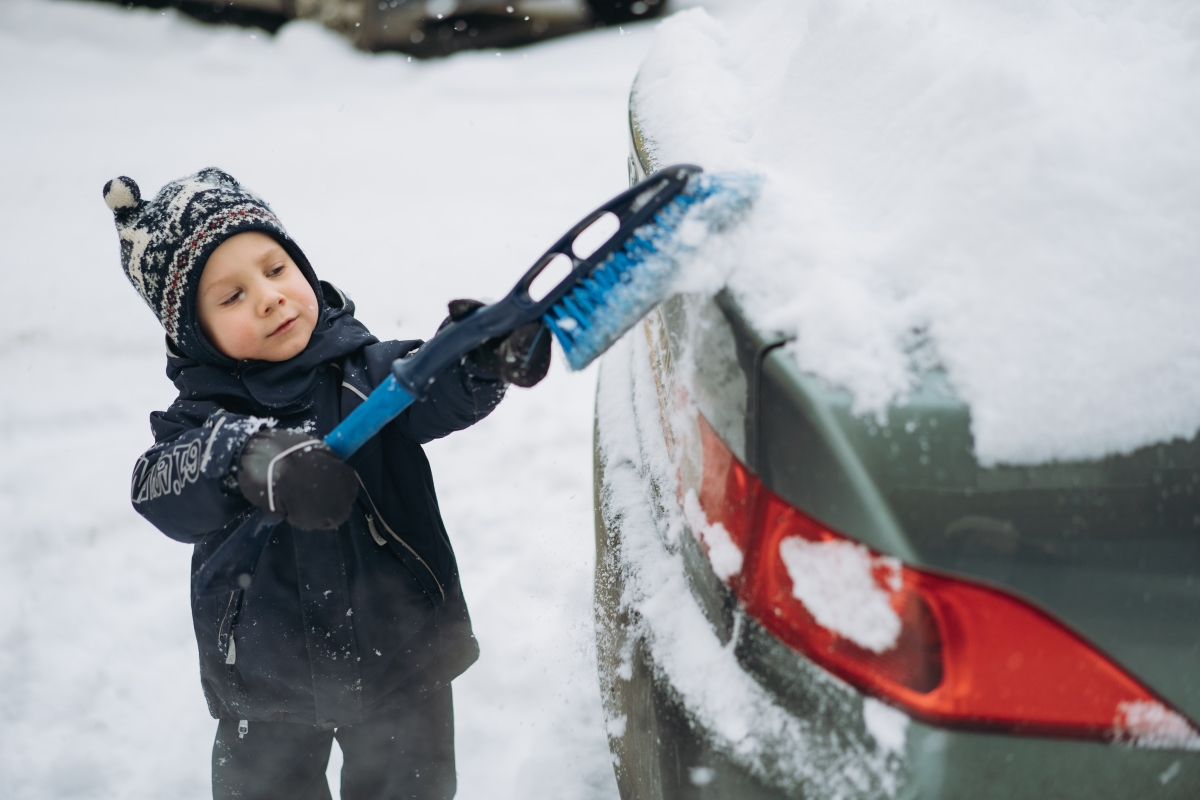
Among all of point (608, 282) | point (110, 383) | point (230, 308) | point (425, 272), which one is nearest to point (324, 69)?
point (425, 272)

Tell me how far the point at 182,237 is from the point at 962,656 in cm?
139

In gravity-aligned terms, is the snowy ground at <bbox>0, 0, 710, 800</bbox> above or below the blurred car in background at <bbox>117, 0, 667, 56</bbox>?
below

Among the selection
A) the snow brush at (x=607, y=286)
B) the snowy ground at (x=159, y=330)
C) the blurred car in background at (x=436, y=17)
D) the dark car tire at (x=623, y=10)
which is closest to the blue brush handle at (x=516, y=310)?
the snow brush at (x=607, y=286)

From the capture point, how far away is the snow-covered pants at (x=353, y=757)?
Result: 1.60 metres

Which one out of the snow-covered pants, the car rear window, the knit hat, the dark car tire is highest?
the dark car tire

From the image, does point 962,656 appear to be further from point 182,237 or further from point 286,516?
point 182,237

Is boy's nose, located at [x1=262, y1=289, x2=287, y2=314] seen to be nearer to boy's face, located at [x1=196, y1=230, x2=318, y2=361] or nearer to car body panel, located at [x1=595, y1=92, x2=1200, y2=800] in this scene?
A: boy's face, located at [x1=196, y1=230, x2=318, y2=361]

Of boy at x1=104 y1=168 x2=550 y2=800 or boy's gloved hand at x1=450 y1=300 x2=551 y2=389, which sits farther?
boy at x1=104 y1=168 x2=550 y2=800

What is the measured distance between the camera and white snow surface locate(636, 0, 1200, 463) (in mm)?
805

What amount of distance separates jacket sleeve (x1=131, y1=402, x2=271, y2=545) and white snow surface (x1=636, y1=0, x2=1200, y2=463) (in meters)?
0.78

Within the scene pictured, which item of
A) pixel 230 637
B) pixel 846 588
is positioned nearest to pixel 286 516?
pixel 230 637

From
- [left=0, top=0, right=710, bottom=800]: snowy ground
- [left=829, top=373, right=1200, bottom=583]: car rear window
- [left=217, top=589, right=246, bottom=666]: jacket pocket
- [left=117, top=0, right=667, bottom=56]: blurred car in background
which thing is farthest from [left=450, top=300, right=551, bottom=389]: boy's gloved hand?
[left=117, top=0, right=667, bottom=56]: blurred car in background

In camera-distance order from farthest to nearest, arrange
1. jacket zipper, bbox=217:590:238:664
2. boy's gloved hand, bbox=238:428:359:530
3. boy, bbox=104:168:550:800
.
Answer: jacket zipper, bbox=217:590:238:664
boy, bbox=104:168:550:800
boy's gloved hand, bbox=238:428:359:530

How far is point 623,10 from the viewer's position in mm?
8016
